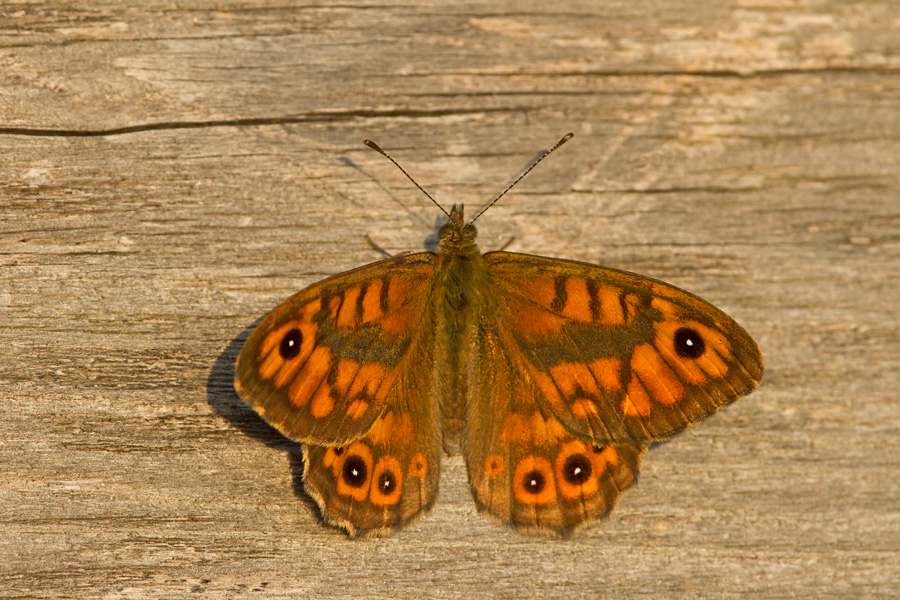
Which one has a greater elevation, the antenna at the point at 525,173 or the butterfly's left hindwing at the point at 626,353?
the antenna at the point at 525,173

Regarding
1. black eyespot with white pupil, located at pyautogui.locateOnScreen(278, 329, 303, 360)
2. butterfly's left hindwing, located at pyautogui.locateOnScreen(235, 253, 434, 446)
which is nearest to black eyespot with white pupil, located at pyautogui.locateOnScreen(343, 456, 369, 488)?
butterfly's left hindwing, located at pyautogui.locateOnScreen(235, 253, 434, 446)

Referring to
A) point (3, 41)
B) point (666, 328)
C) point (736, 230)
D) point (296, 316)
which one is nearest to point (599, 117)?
point (736, 230)

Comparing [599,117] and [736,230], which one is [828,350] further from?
[599,117]

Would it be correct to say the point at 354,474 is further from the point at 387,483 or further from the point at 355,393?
the point at 355,393

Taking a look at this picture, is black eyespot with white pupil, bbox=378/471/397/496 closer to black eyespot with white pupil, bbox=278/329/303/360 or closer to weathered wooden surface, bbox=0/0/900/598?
weathered wooden surface, bbox=0/0/900/598

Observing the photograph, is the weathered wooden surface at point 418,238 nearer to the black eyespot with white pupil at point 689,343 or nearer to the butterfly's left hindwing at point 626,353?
the butterfly's left hindwing at point 626,353

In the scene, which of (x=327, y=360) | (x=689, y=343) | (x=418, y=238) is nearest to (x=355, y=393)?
(x=327, y=360)

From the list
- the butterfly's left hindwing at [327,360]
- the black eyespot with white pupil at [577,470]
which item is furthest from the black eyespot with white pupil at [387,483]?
the black eyespot with white pupil at [577,470]
